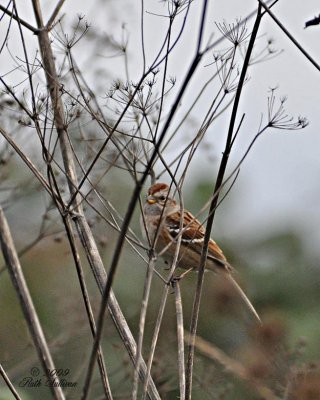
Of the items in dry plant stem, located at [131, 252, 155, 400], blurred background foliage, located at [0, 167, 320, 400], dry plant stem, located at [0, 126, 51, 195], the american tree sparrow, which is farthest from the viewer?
the american tree sparrow

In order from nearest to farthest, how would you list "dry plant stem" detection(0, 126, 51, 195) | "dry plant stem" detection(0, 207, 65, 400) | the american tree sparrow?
"dry plant stem" detection(0, 207, 65, 400) < "dry plant stem" detection(0, 126, 51, 195) < the american tree sparrow

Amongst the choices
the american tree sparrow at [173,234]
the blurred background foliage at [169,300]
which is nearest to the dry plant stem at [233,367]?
the blurred background foliage at [169,300]

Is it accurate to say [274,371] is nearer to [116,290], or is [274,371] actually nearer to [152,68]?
[152,68]

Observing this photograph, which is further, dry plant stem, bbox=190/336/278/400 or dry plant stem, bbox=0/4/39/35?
dry plant stem, bbox=0/4/39/35

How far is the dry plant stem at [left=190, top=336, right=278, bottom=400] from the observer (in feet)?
9.58

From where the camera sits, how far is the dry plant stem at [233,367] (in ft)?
9.58

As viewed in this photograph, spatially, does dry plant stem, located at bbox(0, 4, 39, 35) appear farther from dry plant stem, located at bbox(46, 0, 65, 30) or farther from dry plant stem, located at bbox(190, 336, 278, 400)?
dry plant stem, located at bbox(190, 336, 278, 400)

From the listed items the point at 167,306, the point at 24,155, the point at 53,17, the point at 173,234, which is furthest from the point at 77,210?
the point at 167,306

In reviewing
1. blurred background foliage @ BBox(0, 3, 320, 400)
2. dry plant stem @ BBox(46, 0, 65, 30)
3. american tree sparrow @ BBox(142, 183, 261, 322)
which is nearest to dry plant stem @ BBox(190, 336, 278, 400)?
blurred background foliage @ BBox(0, 3, 320, 400)

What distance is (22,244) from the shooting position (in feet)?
26.1

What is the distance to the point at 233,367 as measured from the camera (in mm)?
3174

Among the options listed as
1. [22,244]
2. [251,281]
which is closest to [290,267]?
[251,281]

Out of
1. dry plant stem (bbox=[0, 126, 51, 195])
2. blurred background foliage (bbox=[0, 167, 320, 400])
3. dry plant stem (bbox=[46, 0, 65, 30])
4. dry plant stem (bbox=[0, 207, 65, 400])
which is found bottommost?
blurred background foliage (bbox=[0, 167, 320, 400])

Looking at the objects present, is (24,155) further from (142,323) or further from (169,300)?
(169,300)
